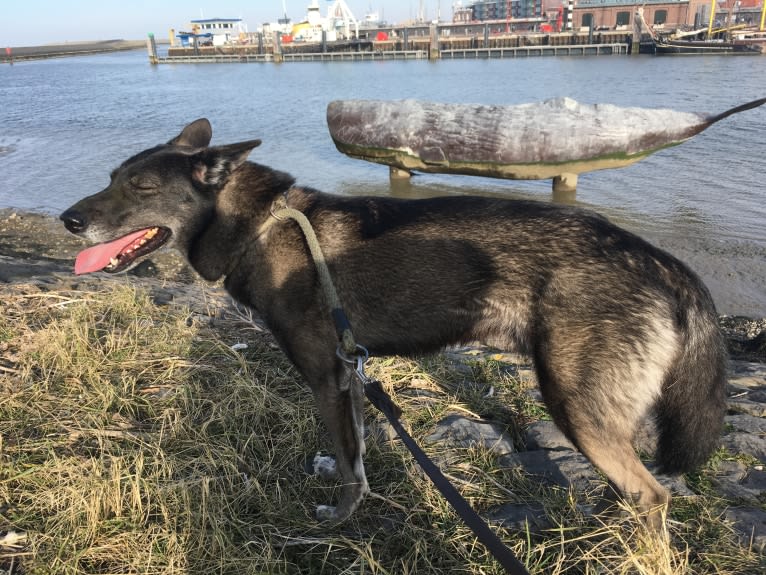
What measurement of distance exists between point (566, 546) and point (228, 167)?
8.99ft

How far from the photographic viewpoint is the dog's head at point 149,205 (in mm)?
3059

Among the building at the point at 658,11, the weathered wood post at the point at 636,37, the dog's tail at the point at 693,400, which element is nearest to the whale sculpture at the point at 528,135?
the dog's tail at the point at 693,400

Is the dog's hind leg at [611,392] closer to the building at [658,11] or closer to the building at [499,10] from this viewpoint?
the building at [658,11]

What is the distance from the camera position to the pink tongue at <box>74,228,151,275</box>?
10.3 ft

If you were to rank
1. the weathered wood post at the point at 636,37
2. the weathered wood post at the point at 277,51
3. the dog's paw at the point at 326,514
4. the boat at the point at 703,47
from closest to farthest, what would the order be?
the dog's paw at the point at 326,514 → the boat at the point at 703,47 → the weathered wood post at the point at 636,37 → the weathered wood post at the point at 277,51

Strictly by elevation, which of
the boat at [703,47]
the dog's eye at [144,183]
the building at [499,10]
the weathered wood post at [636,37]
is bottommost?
the dog's eye at [144,183]

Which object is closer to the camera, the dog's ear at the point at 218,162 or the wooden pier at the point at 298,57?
the dog's ear at the point at 218,162

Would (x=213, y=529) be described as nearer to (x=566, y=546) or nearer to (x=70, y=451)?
(x=70, y=451)

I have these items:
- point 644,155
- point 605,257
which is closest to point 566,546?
point 605,257

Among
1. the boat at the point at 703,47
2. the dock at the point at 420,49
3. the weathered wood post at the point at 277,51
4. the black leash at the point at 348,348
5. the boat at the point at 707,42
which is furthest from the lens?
the weathered wood post at the point at 277,51

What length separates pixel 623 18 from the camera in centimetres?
8081

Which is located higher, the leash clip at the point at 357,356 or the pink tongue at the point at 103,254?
the pink tongue at the point at 103,254

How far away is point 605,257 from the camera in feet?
8.30

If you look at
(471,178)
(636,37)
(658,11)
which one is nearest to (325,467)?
(471,178)
